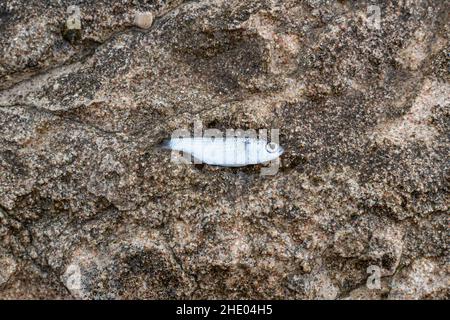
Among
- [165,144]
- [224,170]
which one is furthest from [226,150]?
[165,144]

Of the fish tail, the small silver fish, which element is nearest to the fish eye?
the small silver fish

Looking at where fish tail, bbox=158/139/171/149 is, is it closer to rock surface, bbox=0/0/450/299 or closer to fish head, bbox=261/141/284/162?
rock surface, bbox=0/0/450/299

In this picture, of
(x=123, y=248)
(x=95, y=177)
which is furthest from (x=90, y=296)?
(x=95, y=177)

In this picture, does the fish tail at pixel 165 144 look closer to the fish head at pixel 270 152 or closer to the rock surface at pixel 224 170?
the rock surface at pixel 224 170

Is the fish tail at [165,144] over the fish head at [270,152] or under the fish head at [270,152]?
over

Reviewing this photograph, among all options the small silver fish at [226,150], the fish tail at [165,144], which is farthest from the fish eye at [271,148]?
the fish tail at [165,144]

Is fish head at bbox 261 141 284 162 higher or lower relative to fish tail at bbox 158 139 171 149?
lower
